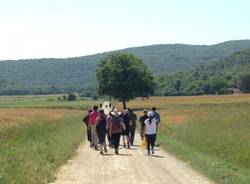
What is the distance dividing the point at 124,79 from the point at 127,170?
76279 millimetres

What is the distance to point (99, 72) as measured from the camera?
97000 mm

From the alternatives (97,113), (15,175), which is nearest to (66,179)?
(15,175)

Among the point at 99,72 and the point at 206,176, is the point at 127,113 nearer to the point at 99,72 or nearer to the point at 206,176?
the point at 206,176

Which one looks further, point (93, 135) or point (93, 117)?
point (93, 117)

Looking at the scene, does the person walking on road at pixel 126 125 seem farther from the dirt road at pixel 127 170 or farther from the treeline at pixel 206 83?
the treeline at pixel 206 83

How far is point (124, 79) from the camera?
9531 cm

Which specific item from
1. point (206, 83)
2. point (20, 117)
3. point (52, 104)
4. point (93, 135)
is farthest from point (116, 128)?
point (206, 83)

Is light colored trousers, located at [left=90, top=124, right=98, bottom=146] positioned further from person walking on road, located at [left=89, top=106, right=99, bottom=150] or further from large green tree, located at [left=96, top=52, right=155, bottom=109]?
large green tree, located at [left=96, top=52, right=155, bottom=109]

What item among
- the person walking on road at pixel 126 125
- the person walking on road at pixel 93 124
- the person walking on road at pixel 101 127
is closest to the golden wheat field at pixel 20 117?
the person walking on road at pixel 93 124

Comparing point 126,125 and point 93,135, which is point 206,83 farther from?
point 93,135

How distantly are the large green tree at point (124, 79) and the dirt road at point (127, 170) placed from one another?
68313 mm

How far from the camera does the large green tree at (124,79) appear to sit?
93812mm

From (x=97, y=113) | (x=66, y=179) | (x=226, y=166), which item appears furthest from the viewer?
(x=97, y=113)

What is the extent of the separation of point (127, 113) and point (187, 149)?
15.2 ft
